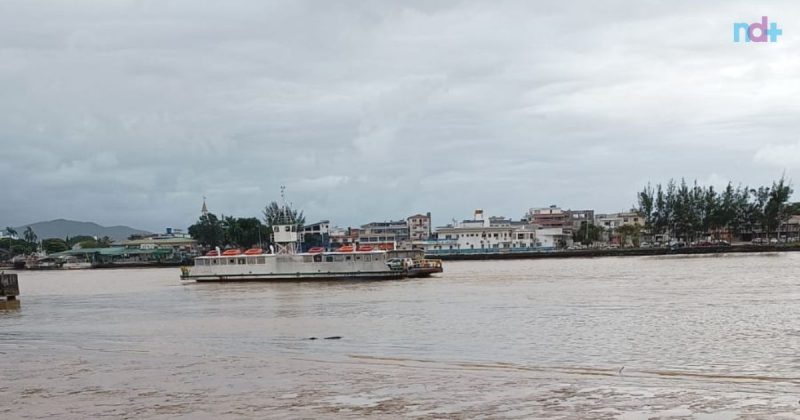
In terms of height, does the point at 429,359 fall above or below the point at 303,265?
below

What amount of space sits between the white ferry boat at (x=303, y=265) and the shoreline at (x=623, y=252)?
72901 mm

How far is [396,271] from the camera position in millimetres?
83812

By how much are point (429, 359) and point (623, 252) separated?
143208mm

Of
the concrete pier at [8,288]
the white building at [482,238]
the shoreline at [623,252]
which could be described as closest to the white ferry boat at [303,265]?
the concrete pier at [8,288]

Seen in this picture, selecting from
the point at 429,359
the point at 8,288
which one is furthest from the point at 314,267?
the point at 429,359

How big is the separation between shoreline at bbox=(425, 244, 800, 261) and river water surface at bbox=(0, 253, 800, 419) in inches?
4120

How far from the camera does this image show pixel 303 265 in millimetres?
87312

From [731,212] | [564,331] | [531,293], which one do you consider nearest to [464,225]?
[731,212]

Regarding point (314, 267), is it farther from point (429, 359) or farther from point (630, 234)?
point (630, 234)

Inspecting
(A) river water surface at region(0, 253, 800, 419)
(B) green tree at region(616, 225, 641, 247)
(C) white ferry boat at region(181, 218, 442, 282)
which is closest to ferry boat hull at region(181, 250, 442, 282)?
(C) white ferry boat at region(181, 218, 442, 282)

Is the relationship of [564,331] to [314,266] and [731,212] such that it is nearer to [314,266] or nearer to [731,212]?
[314,266]

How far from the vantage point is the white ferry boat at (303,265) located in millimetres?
84312

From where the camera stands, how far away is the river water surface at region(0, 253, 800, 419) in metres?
17.9

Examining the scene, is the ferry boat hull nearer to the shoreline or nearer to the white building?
the shoreline
